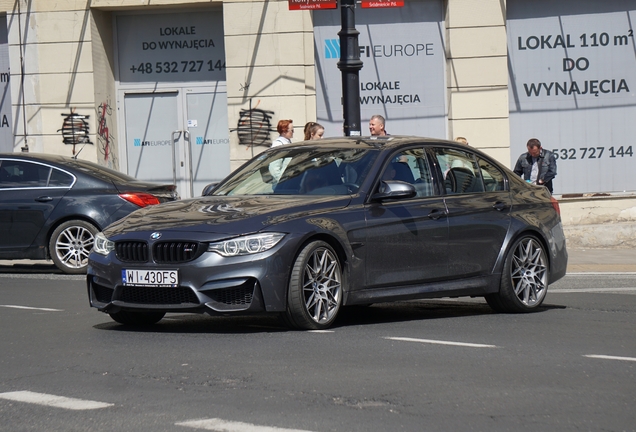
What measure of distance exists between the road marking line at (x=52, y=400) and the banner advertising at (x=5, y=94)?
52.3 feet

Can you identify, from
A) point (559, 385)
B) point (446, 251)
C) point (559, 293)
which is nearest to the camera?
point (559, 385)

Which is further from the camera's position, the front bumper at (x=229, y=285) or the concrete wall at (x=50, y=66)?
the concrete wall at (x=50, y=66)

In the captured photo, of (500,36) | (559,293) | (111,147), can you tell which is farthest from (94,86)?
(559,293)

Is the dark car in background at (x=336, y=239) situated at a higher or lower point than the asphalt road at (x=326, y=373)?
higher

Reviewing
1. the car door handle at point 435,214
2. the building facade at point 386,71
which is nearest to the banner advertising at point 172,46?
the building facade at point 386,71

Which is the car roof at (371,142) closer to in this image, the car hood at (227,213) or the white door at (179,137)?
the car hood at (227,213)

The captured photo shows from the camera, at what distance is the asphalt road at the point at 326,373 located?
5156 millimetres

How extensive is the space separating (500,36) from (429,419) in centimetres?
1531

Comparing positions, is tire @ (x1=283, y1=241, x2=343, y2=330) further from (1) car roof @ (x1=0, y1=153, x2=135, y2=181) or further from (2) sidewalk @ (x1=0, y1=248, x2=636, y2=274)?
(2) sidewalk @ (x1=0, y1=248, x2=636, y2=274)

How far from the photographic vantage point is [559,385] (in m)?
5.95

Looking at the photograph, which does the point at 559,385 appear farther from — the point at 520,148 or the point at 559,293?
the point at 520,148

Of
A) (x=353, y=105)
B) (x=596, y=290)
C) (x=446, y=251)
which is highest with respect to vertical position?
(x=353, y=105)

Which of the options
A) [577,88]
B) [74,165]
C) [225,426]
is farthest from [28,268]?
[225,426]

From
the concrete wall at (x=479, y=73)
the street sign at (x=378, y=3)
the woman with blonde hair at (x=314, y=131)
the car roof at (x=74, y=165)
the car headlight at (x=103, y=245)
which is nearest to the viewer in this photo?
the car headlight at (x=103, y=245)
